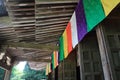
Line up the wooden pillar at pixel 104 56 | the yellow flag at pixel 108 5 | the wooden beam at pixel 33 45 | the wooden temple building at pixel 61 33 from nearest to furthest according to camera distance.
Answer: the yellow flag at pixel 108 5, the wooden pillar at pixel 104 56, the wooden temple building at pixel 61 33, the wooden beam at pixel 33 45

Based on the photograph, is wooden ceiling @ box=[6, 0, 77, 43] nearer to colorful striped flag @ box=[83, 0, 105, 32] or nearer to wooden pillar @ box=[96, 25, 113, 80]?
colorful striped flag @ box=[83, 0, 105, 32]

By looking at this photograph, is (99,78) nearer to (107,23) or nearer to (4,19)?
(107,23)

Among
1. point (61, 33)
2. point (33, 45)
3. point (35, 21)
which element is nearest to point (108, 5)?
point (35, 21)

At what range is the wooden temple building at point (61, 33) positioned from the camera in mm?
2594

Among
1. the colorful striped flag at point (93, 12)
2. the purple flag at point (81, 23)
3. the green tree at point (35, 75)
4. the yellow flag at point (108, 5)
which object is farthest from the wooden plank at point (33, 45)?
the green tree at point (35, 75)

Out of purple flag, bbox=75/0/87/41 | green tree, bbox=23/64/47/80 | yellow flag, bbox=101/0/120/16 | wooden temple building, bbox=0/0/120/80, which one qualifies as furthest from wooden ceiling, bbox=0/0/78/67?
green tree, bbox=23/64/47/80

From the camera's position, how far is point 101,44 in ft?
8.70

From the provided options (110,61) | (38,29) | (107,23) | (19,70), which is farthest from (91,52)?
(19,70)

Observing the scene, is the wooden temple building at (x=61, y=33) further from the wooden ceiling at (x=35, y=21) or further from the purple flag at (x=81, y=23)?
the purple flag at (x=81, y=23)

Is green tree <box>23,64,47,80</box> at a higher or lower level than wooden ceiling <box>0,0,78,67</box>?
lower

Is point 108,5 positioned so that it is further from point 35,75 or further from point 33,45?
point 35,75

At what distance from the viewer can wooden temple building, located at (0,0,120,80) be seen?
2594 millimetres

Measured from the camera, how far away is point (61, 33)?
5.45m

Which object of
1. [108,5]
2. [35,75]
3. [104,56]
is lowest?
[104,56]
